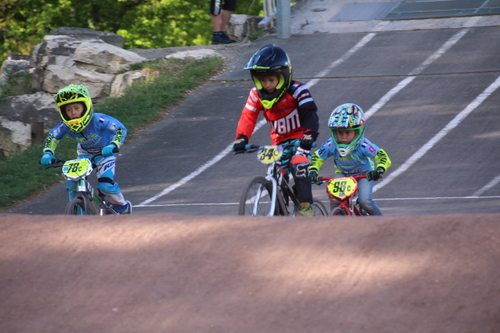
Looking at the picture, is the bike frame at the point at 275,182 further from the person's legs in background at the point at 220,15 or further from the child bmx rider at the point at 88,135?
the person's legs in background at the point at 220,15

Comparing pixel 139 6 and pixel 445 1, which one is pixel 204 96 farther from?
pixel 139 6

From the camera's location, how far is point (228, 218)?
5230mm

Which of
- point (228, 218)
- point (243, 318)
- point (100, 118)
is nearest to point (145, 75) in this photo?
point (100, 118)

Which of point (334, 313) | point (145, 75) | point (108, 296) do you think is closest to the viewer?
point (334, 313)

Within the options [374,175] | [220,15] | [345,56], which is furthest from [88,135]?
[220,15]

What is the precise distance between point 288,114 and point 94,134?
2466 millimetres

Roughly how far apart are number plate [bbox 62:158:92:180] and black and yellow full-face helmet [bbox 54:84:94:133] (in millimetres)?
638

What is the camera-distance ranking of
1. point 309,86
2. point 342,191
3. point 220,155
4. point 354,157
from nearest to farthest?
point 342,191
point 354,157
point 220,155
point 309,86

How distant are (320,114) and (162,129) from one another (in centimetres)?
342

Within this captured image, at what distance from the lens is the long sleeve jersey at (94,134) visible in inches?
312

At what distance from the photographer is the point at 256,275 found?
4.30m

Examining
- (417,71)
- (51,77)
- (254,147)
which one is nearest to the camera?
(254,147)

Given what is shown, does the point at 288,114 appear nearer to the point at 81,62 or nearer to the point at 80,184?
the point at 80,184

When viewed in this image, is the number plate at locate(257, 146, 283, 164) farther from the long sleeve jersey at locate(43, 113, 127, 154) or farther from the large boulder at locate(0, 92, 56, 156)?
the large boulder at locate(0, 92, 56, 156)
